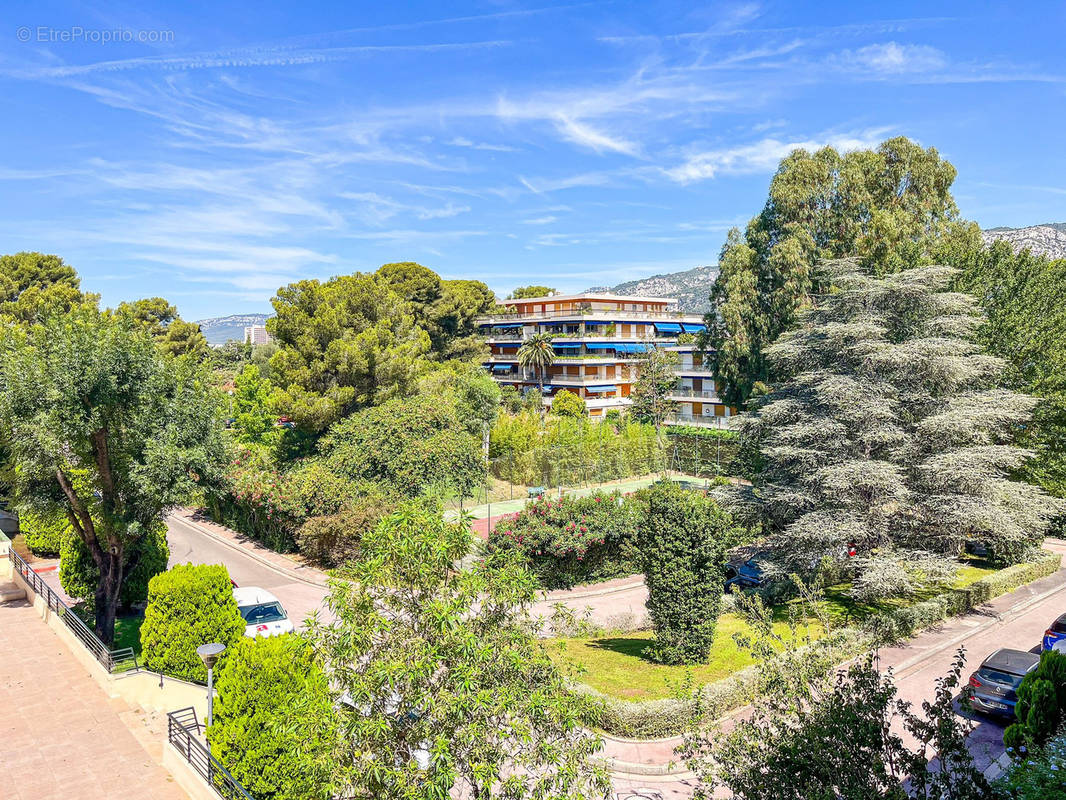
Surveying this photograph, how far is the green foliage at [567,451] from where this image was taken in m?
35.8

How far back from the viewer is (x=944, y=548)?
20688mm

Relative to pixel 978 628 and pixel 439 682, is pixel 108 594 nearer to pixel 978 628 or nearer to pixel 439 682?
pixel 439 682

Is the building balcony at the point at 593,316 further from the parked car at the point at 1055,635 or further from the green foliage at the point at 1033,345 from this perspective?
the parked car at the point at 1055,635

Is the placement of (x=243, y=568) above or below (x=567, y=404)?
below

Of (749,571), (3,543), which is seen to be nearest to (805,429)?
(749,571)

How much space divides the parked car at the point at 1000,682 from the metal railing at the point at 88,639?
17958 mm

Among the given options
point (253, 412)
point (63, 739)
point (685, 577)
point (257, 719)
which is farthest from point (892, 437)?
point (253, 412)

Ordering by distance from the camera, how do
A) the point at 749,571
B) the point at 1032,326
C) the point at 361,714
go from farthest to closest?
the point at 1032,326, the point at 749,571, the point at 361,714

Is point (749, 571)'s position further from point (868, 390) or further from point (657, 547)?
point (657, 547)

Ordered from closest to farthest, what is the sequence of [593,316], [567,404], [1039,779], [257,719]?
1. [1039,779]
2. [257,719]
3. [567,404]
4. [593,316]

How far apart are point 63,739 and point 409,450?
16139mm

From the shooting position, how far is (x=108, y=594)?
56.5 ft

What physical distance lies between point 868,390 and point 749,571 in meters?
7.16

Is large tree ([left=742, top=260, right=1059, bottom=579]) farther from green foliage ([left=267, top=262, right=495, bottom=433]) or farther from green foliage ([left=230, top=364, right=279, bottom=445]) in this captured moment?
green foliage ([left=230, top=364, right=279, bottom=445])
